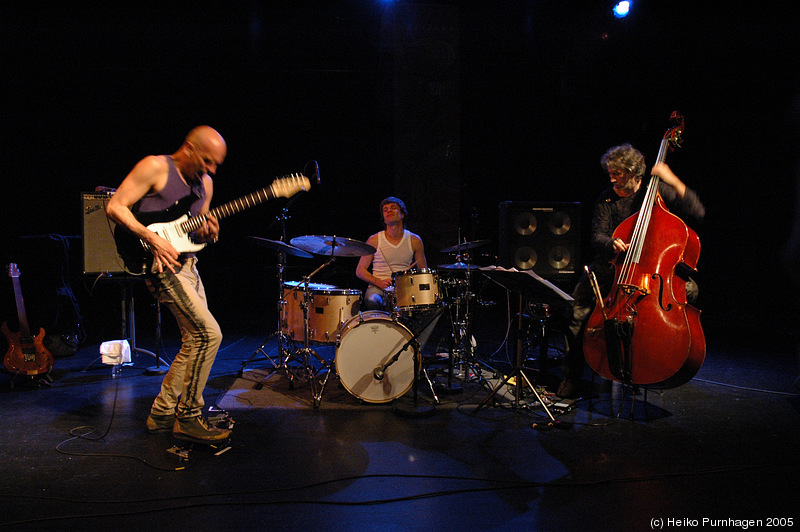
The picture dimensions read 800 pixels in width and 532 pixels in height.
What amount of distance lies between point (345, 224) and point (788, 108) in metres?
6.06

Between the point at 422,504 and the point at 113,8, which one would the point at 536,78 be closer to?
the point at 113,8

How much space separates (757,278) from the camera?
24.1ft

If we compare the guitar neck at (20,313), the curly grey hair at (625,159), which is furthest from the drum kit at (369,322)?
the guitar neck at (20,313)

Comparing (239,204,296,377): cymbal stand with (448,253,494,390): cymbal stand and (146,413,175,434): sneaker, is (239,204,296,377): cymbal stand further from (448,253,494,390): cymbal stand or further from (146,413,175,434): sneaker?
(448,253,494,390): cymbal stand

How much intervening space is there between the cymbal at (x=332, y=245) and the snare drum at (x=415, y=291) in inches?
15.5

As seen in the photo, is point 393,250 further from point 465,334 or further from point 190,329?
point 190,329

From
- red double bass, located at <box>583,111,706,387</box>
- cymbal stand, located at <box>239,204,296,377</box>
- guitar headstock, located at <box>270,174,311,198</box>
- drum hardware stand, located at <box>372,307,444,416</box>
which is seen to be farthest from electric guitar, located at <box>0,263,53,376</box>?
red double bass, located at <box>583,111,706,387</box>

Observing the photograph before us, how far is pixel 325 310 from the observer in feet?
14.4

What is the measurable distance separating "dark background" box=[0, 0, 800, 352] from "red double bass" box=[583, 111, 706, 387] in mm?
3621

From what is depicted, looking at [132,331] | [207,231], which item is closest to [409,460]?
[207,231]

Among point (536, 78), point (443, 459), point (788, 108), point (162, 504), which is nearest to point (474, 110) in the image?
point (536, 78)

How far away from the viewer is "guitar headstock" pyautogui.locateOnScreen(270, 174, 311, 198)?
3.47m

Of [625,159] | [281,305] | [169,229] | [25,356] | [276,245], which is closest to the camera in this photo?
[169,229]

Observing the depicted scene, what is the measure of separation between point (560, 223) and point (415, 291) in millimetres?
1981
